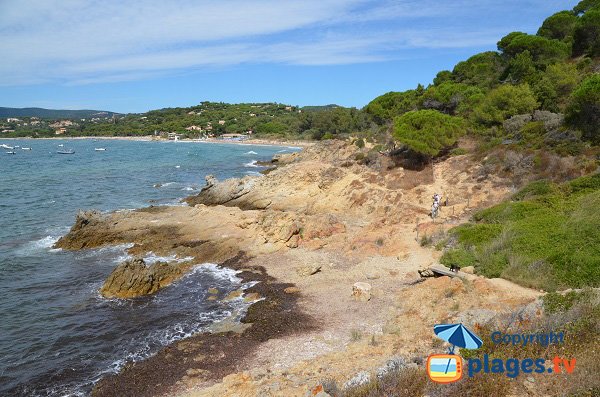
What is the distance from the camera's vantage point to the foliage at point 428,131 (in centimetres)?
3294

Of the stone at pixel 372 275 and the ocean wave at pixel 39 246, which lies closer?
the stone at pixel 372 275

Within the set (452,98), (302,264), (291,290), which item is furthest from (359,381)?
(452,98)

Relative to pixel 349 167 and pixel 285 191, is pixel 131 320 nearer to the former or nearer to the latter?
pixel 285 191

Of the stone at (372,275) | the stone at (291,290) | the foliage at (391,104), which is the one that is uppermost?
the foliage at (391,104)

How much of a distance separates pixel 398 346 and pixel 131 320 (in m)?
10.5

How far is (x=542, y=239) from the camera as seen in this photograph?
15641 mm

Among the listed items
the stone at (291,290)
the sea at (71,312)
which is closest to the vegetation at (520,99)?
the stone at (291,290)

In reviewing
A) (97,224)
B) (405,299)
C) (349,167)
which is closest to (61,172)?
(97,224)

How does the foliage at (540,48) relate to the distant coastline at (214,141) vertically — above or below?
above

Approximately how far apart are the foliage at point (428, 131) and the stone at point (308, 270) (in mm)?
17026

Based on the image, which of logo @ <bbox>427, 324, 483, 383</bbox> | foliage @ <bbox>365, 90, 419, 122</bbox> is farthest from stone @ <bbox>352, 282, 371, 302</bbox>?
foliage @ <bbox>365, 90, 419, 122</bbox>

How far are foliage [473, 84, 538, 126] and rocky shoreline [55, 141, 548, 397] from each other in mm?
5599

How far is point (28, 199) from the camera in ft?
136

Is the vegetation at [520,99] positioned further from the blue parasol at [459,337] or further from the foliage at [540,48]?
the blue parasol at [459,337]
